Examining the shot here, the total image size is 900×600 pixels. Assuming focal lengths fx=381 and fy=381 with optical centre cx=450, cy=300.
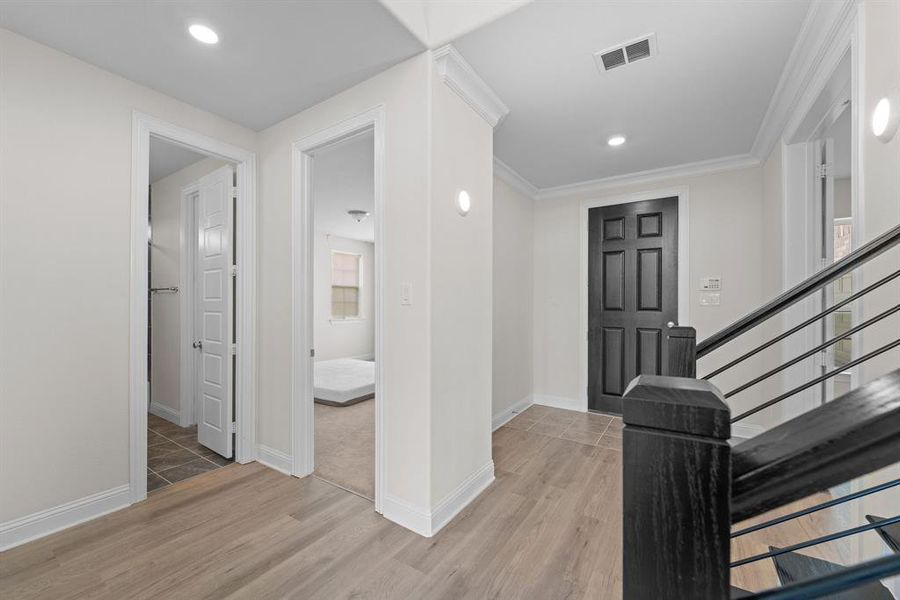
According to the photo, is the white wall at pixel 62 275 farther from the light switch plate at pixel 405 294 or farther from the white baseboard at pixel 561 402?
the white baseboard at pixel 561 402

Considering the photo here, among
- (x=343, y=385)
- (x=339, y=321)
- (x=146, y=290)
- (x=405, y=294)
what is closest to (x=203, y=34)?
(x=146, y=290)

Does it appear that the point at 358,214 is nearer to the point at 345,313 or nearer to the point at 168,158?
the point at 168,158

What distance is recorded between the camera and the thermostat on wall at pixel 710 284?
11.5ft

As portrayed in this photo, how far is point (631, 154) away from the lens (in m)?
3.37

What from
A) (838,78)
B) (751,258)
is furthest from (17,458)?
(751,258)

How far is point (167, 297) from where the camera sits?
12.7 ft

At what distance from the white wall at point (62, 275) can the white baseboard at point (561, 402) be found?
3694mm

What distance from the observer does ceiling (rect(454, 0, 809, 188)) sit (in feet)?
5.97

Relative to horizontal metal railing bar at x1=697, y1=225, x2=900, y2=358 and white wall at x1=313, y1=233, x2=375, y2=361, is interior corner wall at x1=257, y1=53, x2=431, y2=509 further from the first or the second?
white wall at x1=313, y1=233, x2=375, y2=361

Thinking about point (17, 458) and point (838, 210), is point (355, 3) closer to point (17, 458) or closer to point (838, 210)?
point (17, 458)

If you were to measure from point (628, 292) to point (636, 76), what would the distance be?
2221 mm

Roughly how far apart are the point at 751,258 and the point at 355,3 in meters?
3.67

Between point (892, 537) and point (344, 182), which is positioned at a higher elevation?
point (344, 182)

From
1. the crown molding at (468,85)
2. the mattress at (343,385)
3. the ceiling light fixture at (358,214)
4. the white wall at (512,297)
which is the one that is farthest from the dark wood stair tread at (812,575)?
the ceiling light fixture at (358,214)
